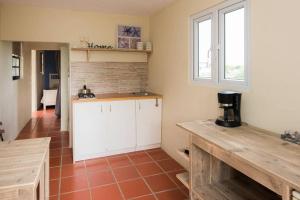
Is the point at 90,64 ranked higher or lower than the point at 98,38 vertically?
lower

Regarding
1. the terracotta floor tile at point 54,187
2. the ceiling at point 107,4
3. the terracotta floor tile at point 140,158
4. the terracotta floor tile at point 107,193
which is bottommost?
the terracotta floor tile at point 107,193

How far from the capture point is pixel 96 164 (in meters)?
3.09

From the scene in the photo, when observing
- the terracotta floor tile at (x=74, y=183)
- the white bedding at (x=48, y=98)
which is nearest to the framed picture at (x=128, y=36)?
the terracotta floor tile at (x=74, y=183)

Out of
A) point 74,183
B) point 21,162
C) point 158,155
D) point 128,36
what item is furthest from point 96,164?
point 128,36

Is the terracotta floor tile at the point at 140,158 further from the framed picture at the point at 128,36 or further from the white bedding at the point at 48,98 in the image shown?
the white bedding at the point at 48,98

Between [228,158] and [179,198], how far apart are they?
1.12 m

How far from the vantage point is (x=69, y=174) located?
2.80m

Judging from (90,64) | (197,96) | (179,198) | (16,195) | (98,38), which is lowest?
(179,198)

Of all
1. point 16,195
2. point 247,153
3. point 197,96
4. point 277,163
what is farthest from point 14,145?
point 197,96

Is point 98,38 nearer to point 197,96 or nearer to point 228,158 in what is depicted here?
point 197,96

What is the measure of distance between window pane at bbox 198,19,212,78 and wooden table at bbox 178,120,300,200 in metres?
0.81

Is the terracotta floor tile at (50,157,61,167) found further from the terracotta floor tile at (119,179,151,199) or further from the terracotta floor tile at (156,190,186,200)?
the terracotta floor tile at (156,190,186,200)

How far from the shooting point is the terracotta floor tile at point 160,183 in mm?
2479

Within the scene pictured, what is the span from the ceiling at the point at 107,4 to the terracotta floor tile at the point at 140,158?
2.23 m
